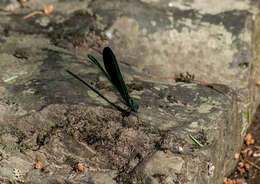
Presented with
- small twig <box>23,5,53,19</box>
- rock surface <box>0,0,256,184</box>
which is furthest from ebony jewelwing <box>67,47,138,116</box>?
small twig <box>23,5,53,19</box>

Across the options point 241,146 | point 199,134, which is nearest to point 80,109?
point 199,134

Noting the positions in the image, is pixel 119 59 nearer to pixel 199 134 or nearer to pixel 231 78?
pixel 231 78

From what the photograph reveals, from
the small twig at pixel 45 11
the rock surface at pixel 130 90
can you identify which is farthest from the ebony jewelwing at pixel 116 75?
the small twig at pixel 45 11

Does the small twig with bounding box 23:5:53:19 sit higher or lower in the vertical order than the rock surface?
higher

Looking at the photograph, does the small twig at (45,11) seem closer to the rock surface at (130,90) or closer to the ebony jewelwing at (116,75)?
the rock surface at (130,90)

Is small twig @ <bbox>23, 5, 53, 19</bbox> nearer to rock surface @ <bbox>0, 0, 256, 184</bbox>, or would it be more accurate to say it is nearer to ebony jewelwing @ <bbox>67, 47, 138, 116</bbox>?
rock surface @ <bbox>0, 0, 256, 184</bbox>

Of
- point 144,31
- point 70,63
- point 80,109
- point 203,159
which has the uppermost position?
point 144,31

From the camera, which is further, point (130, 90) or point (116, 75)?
point (130, 90)

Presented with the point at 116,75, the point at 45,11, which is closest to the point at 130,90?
the point at 116,75

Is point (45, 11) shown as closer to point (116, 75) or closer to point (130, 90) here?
point (130, 90)
